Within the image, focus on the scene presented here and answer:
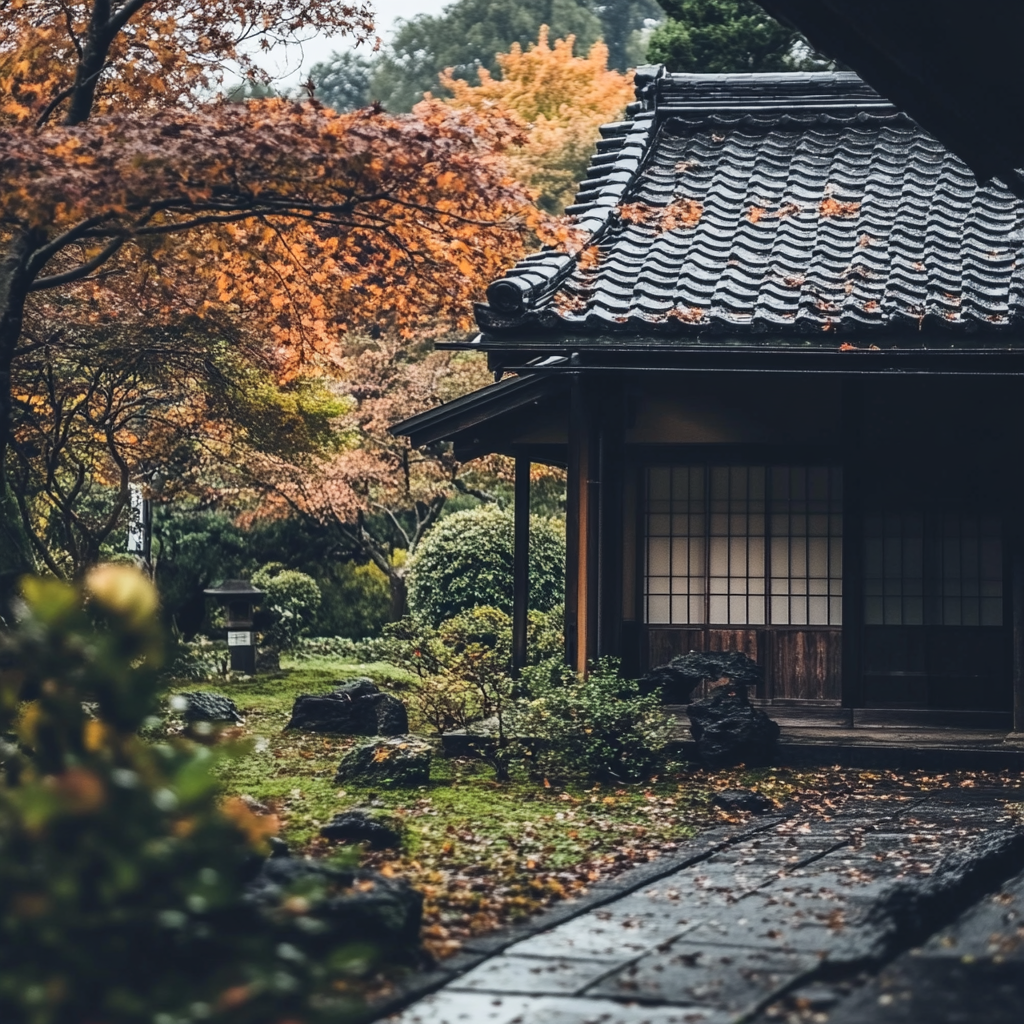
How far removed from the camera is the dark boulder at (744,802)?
970cm

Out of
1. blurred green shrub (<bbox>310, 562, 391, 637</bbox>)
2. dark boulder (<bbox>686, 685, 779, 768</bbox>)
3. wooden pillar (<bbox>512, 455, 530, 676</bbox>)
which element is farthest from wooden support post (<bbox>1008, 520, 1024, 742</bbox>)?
blurred green shrub (<bbox>310, 562, 391, 637</bbox>)

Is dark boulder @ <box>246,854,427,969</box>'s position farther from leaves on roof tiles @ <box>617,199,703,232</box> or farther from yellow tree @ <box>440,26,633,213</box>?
yellow tree @ <box>440,26,633,213</box>

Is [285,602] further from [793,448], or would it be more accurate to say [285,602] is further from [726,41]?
[726,41]

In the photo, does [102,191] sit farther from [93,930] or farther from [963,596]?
[963,596]

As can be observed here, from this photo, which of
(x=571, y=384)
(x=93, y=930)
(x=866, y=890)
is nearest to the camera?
(x=93, y=930)

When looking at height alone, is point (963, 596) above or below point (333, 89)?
below

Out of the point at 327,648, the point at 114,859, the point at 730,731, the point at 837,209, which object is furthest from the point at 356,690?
the point at 114,859

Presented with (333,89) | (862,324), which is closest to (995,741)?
(862,324)

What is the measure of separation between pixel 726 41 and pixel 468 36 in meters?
26.1

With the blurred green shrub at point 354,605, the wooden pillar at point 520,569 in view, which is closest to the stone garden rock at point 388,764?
the wooden pillar at point 520,569

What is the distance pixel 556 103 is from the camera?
36.6 meters

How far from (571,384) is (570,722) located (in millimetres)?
3023

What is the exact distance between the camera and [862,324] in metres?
11.4

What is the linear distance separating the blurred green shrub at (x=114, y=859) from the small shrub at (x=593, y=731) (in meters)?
7.34
